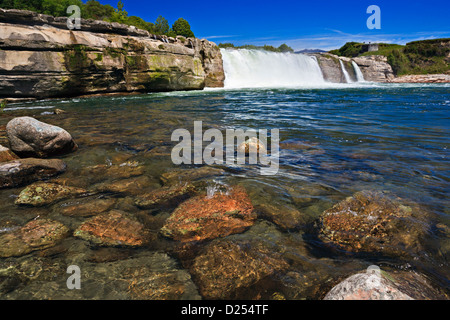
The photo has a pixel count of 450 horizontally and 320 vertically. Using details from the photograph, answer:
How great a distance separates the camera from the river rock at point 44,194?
3447mm

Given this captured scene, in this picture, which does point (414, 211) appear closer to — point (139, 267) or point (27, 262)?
point (139, 267)

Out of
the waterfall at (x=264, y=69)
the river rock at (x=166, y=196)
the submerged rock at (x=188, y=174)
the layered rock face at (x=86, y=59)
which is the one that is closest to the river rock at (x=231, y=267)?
the river rock at (x=166, y=196)

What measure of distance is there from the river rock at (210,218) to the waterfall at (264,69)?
27102mm

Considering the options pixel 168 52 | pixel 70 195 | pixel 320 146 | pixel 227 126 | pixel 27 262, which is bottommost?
pixel 27 262

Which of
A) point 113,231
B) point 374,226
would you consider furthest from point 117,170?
point 374,226

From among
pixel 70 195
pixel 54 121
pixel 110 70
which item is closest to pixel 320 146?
pixel 70 195

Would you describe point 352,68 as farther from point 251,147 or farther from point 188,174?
point 188,174

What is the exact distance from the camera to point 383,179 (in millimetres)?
4074

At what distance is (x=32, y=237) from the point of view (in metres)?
2.67

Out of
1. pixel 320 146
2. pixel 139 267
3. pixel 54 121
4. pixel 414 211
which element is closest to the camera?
pixel 139 267

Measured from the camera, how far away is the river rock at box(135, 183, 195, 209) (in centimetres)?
350

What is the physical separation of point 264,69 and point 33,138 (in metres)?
29.6

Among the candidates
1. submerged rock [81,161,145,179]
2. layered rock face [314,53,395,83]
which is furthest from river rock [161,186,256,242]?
layered rock face [314,53,395,83]
